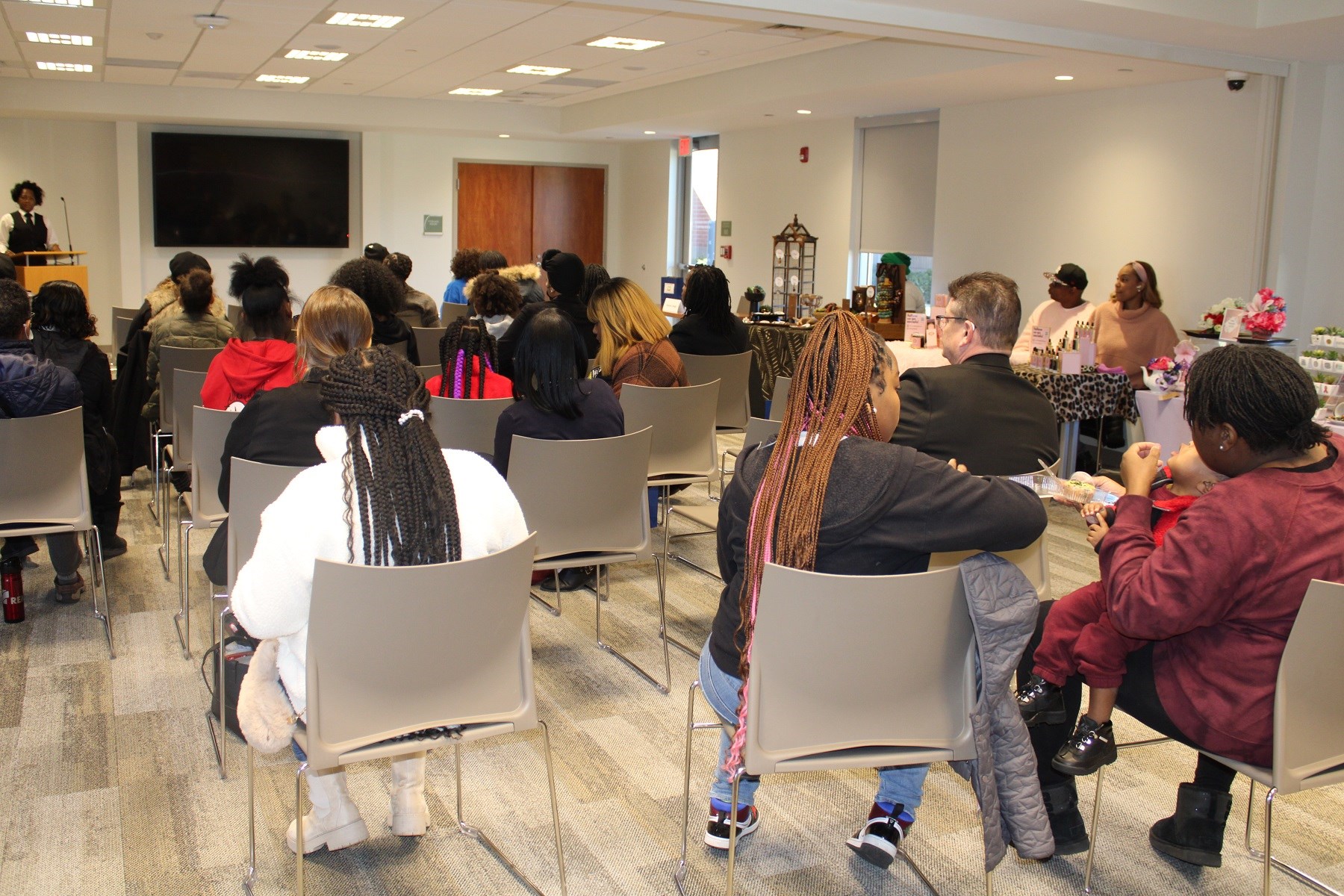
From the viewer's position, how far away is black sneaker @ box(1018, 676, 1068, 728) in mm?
2473

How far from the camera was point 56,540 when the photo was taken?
4.20 m

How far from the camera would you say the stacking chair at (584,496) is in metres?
3.32

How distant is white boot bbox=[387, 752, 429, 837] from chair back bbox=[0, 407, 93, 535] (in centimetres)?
164

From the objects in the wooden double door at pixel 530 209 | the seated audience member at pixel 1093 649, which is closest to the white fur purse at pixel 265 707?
the seated audience member at pixel 1093 649

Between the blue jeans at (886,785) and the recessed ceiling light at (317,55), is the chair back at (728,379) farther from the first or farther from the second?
the recessed ceiling light at (317,55)

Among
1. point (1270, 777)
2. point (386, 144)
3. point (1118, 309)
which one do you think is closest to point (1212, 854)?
point (1270, 777)

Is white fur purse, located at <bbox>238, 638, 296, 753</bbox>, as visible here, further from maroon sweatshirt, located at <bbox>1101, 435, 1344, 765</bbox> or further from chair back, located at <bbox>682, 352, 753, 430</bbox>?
chair back, located at <bbox>682, 352, 753, 430</bbox>

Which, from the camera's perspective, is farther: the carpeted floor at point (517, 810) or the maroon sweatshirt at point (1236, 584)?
the carpeted floor at point (517, 810)

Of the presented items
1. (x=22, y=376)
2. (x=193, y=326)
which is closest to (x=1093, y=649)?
(x=22, y=376)

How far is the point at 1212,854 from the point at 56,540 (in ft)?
12.8

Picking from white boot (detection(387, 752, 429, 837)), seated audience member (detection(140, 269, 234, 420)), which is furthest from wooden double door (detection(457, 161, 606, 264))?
white boot (detection(387, 752, 429, 837))

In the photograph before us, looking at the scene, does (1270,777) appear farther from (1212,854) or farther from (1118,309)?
(1118,309)

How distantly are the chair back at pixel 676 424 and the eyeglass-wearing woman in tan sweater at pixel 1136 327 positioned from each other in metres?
3.37

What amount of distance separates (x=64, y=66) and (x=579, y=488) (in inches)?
369
